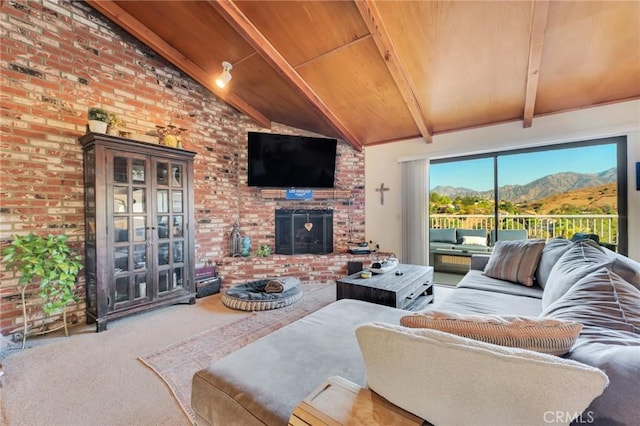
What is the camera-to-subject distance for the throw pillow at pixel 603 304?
921mm

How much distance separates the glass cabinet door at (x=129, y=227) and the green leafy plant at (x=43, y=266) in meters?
0.35

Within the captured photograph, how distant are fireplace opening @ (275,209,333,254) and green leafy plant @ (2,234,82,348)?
258 cm

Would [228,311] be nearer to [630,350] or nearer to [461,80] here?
[630,350]

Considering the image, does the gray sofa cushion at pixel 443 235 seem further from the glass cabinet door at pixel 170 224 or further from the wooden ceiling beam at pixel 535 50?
the glass cabinet door at pixel 170 224

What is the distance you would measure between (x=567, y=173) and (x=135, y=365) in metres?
5.61

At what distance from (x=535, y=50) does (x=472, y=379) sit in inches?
116

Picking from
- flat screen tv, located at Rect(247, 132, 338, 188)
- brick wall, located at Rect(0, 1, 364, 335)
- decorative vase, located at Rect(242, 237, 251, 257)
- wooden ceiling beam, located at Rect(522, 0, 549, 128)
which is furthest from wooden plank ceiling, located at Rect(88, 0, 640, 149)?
decorative vase, located at Rect(242, 237, 251, 257)

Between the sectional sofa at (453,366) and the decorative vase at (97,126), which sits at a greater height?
the decorative vase at (97,126)

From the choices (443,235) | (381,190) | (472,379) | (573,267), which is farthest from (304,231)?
(472,379)

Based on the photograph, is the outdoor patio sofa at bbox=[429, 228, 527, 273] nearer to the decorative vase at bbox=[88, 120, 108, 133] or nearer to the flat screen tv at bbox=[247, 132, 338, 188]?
the flat screen tv at bbox=[247, 132, 338, 188]

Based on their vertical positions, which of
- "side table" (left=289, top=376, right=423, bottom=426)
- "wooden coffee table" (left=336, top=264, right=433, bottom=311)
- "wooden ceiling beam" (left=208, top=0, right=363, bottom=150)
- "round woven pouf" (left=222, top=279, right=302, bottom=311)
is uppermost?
"wooden ceiling beam" (left=208, top=0, right=363, bottom=150)

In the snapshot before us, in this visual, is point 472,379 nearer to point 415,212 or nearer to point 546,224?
point 415,212

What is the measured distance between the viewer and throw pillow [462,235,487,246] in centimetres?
466

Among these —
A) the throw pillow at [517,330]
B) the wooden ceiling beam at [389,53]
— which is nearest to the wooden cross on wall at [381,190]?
the wooden ceiling beam at [389,53]
